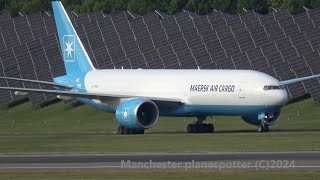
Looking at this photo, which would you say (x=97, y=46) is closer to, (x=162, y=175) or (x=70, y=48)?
(x=70, y=48)

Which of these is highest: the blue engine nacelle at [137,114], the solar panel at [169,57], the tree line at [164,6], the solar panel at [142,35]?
the tree line at [164,6]

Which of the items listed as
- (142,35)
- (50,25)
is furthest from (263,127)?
(50,25)

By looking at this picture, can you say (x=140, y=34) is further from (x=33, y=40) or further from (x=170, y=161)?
(x=170, y=161)

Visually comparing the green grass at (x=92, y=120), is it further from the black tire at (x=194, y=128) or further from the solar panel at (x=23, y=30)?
the solar panel at (x=23, y=30)

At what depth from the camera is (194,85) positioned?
204 ft

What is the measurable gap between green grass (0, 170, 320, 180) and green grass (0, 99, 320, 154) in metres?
11.8

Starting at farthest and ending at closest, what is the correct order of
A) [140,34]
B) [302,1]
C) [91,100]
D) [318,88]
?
1. [302,1]
2. [140,34]
3. [318,88]
4. [91,100]

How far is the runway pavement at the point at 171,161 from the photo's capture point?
36.2 metres

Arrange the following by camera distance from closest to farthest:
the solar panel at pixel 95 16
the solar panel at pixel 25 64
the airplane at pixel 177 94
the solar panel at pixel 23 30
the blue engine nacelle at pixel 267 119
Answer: the airplane at pixel 177 94, the blue engine nacelle at pixel 267 119, the solar panel at pixel 25 64, the solar panel at pixel 95 16, the solar panel at pixel 23 30

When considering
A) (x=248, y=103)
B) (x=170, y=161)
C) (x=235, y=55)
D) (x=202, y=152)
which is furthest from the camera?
(x=235, y=55)

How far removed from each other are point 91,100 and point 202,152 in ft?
79.4

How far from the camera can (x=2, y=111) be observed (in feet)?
274

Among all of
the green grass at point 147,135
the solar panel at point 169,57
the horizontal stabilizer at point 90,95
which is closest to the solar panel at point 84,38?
the solar panel at point 169,57

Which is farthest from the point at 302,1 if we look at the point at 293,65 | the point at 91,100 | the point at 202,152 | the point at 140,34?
the point at 202,152
